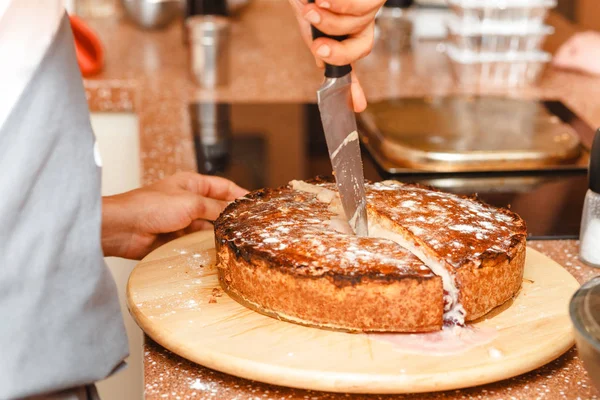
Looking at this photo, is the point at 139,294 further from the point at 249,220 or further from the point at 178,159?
the point at 178,159

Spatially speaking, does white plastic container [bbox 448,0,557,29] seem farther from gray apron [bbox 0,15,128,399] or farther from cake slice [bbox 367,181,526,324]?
gray apron [bbox 0,15,128,399]

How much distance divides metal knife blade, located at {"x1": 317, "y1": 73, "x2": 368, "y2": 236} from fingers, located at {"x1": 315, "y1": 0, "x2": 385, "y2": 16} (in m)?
0.09

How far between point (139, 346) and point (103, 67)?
1.03m

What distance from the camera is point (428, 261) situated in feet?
3.30

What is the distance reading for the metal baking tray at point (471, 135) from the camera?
161 centimetres

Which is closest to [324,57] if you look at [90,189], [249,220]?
[249,220]

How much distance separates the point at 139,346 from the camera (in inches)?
57.7

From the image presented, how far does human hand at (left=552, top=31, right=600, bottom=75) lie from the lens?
7.59 feet

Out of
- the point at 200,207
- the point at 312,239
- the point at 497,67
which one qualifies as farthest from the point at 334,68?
the point at 497,67

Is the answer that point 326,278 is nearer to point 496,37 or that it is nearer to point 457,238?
point 457,238

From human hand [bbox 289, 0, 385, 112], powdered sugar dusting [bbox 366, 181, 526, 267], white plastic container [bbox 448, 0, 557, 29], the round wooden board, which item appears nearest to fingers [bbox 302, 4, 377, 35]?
human hand [bbox 289, 0, 385, 112]

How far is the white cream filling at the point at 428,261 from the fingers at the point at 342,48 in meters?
0.22

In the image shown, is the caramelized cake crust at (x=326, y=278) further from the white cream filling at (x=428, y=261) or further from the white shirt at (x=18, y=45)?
the white shirt at (x=18, y=45)

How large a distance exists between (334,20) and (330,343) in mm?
400
